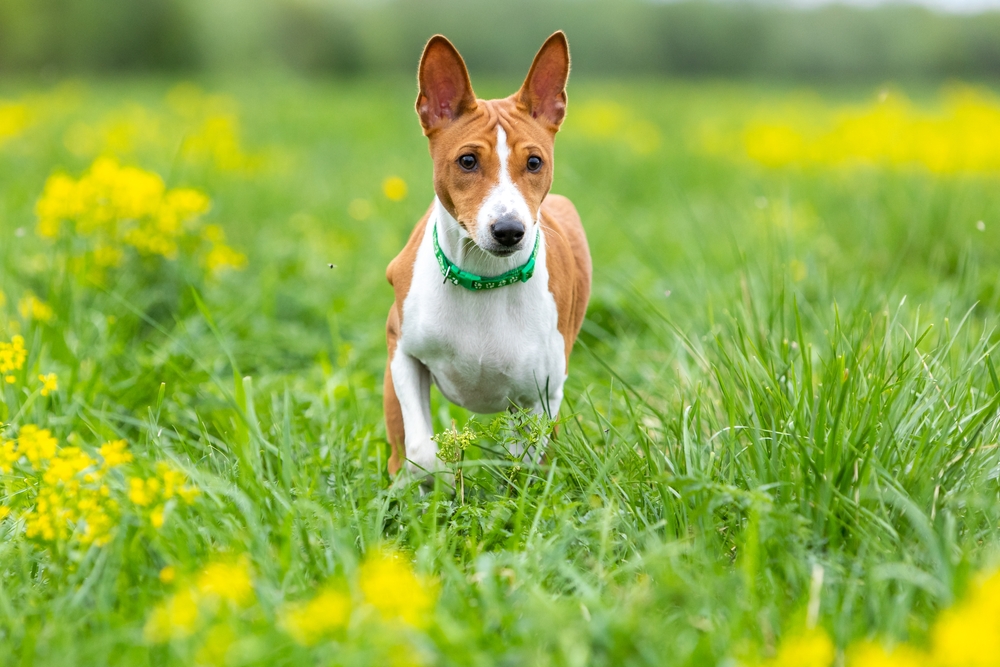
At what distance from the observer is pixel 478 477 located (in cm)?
299

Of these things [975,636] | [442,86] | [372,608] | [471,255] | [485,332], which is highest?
[442,86]

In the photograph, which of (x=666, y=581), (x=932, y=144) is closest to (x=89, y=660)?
(x=666, y=581)

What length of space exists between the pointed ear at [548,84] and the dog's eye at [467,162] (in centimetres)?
33

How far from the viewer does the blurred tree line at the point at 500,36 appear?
15305 mm

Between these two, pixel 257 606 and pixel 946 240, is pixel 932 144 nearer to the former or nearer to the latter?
pixel 946 240

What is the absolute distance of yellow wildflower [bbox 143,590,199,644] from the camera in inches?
74.4

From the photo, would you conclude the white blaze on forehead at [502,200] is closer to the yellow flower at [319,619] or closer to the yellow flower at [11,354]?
the yellow flower at [319,619]

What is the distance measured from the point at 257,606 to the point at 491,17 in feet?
52.0

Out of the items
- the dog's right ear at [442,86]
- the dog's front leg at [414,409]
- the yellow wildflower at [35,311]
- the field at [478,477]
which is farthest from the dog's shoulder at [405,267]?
the yellow wildflower at [35,311]

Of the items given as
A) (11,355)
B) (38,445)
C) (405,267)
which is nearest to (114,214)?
(11,355)

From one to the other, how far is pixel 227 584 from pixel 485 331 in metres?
1.20

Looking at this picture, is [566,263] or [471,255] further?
[566,263]

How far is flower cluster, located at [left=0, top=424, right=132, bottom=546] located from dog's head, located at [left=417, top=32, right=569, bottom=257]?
1.16 meters

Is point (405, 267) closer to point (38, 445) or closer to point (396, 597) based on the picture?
point (38, 445)
